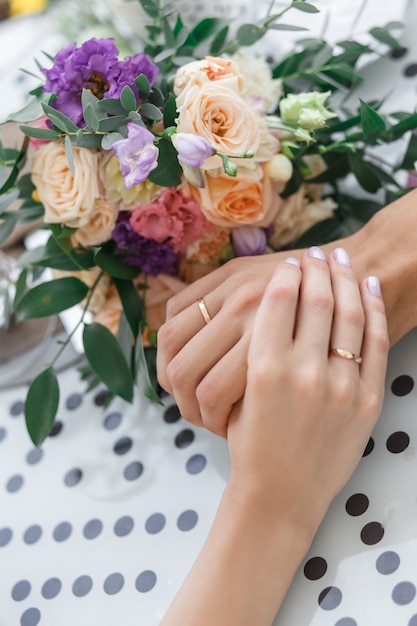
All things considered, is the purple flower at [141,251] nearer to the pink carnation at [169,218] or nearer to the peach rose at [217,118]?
the pink carnation at [169,218]

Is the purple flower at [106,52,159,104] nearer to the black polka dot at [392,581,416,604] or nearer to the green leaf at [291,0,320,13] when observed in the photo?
the green leaf at [291,0,320,13]

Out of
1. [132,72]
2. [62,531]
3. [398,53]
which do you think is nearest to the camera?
[132,72]

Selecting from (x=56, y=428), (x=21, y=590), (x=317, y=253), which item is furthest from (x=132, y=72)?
(x=21, y=590)

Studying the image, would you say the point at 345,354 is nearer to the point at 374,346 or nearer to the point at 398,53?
the point at 374,346

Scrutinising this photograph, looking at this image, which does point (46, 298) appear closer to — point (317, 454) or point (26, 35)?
point (317, 454)

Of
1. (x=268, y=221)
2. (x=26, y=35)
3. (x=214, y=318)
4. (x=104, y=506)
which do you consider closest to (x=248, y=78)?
(x=268, y=221)

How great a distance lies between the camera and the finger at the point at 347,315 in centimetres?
59

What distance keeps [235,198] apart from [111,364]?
0.25 metres

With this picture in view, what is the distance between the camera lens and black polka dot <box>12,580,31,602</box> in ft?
2.36

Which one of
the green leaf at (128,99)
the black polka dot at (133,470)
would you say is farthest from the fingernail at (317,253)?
the black polka dot at (133,470)

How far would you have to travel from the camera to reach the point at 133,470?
0.78 m

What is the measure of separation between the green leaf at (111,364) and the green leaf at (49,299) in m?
0.06

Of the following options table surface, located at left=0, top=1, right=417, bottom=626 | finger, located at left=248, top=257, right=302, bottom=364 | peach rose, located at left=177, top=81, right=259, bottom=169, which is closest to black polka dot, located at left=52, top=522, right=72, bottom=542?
table surface, located at left=0, top=1, right=417, bottom=626

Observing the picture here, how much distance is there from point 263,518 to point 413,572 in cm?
14
